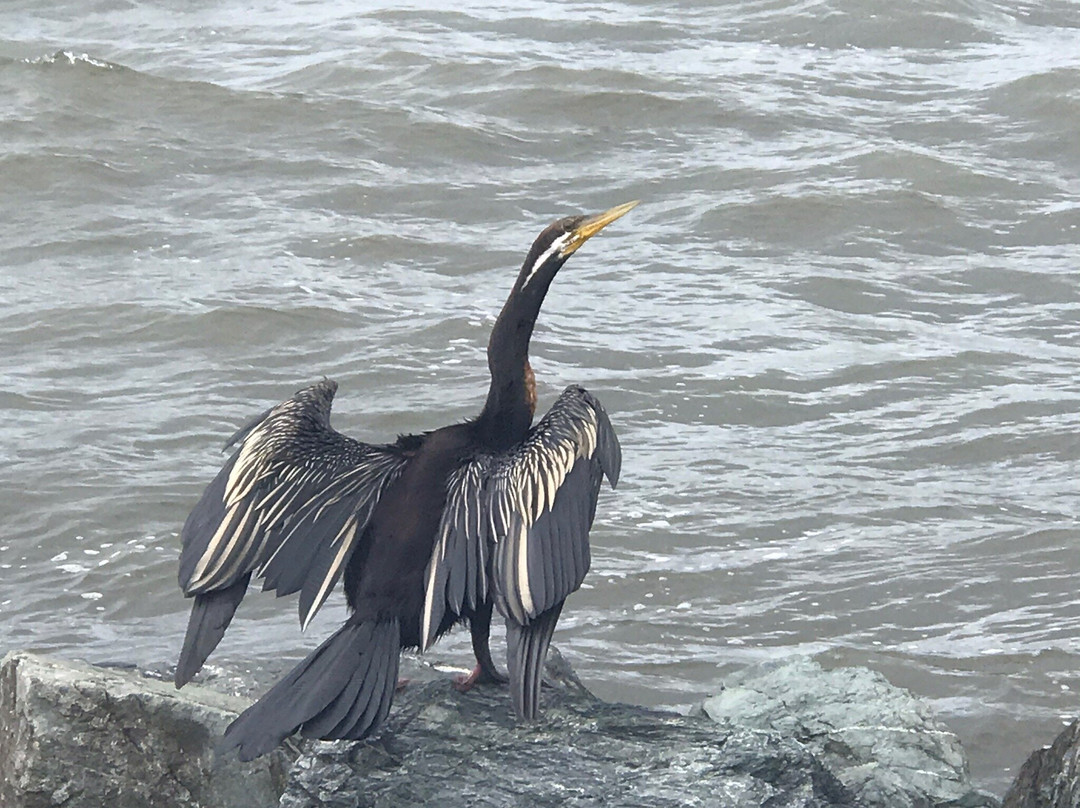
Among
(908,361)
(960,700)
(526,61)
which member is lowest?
(960,700)

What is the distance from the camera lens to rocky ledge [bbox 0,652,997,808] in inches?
158

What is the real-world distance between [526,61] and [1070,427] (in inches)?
276

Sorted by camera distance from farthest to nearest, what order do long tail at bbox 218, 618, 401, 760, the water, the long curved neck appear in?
the water, the long curved neck, long tail at bbox 218, 618, 401, 760

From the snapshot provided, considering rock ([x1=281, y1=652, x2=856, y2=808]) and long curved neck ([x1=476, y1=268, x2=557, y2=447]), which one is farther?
long curved neck ([x1=476, y1=268, x2=557, y2=447])

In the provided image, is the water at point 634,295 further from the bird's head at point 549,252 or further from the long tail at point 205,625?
the bird's head at point 549,252

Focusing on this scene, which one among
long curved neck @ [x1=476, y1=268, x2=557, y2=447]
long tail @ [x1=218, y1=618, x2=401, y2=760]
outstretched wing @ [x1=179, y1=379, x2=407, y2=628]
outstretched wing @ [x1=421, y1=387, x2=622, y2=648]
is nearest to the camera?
long tail @ [x1=218, y1=618, x2=401, y2=760]

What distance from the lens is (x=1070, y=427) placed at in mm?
8016

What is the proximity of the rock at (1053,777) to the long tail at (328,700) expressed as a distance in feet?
4.93

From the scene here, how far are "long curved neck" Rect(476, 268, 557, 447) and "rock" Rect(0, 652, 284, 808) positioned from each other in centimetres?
105

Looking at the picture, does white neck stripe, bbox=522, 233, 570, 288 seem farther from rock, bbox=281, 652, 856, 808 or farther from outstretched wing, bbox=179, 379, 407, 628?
rock, bbox=281, 652, 856, 808

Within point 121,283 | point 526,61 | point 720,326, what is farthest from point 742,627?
point 526,61

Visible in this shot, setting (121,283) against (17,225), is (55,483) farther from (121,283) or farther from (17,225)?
(17,225)

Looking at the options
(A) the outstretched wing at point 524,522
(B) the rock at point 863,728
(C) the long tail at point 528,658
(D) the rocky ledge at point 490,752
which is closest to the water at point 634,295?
(B) the rock at point 863,728

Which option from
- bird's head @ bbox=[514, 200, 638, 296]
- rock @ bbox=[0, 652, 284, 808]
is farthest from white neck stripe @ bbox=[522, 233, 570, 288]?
rock @ bbox=[0, 652, 284, 808]
